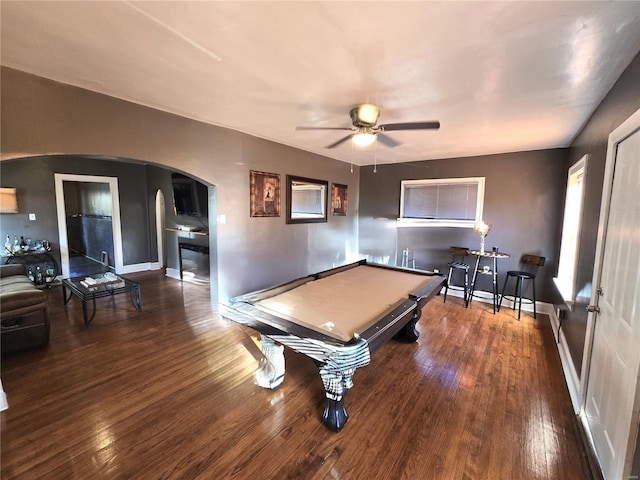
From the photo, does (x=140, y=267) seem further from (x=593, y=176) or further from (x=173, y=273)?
(x=593, y=176)

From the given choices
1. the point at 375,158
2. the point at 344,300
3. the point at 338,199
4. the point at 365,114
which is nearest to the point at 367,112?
the point at 365,114

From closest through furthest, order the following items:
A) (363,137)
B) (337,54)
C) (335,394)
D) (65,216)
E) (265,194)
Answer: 1. (337,54)
2. (335,394)
3. (363,137)
4. (265,194)
5. (65,216)

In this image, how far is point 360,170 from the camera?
6078mm

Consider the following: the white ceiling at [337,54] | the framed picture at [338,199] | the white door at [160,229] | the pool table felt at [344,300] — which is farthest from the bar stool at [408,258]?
the white door at [160,229]

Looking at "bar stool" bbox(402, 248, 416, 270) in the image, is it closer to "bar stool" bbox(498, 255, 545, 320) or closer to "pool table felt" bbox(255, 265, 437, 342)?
"bar stool" bbox(498, 255, 545, 320)

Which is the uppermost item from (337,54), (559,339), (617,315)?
(337,54)

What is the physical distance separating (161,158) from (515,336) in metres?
4.63

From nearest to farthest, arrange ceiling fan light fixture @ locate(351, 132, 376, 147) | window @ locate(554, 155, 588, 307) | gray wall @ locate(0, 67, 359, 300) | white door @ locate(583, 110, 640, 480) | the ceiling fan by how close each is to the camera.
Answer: white door @ locate(583, 110, 640, 480), gray wall @ locate(0, 67, 359, 300), the ceiling fan, ceiling fan light fixture @ locate(351, 132, 376, 147), window @ locate(554, 155, 588, 307)

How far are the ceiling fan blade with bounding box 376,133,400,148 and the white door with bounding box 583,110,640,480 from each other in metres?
1.99

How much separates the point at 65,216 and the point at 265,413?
5.92m

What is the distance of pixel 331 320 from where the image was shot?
6.47ft

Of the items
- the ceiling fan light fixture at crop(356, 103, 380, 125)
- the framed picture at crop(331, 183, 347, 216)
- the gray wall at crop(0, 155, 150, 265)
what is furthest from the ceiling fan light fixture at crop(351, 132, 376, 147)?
the gray wall at crop(0, 155, 150, 265)

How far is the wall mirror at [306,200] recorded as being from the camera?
14.8 ft

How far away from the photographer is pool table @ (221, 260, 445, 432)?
166 cm
